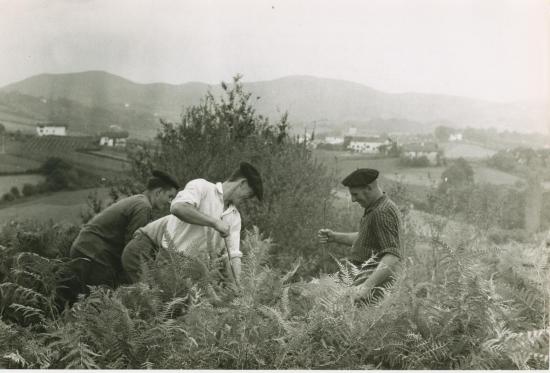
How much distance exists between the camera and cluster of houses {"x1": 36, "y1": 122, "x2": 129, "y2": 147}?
6.08 metres

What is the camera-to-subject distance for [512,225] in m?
5.08

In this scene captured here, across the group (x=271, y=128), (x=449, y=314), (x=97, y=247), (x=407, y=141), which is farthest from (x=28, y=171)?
(x=449, y=314)

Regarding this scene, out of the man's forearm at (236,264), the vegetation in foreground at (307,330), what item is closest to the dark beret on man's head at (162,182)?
the man's forearm at (236,264)

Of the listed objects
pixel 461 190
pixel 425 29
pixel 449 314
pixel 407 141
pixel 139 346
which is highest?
pixel 425 29

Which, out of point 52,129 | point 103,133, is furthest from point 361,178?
point 52,129

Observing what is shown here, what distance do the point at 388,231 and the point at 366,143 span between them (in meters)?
2.27

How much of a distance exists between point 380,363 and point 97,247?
2.74 meters

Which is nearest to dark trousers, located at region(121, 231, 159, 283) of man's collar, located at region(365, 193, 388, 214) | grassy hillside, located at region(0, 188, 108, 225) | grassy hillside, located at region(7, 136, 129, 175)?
man's collar, located at region(365, 193, 388, 214)

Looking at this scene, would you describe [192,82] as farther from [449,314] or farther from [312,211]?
[449,314]

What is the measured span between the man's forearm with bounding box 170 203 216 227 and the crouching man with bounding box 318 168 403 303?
1.09m

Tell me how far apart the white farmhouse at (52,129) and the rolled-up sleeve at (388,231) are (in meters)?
4.20

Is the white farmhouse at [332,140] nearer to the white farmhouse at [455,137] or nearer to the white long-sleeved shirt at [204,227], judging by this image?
the white farmhouse at [455,137]

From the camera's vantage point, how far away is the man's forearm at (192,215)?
3.90 meters

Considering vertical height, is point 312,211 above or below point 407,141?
below
